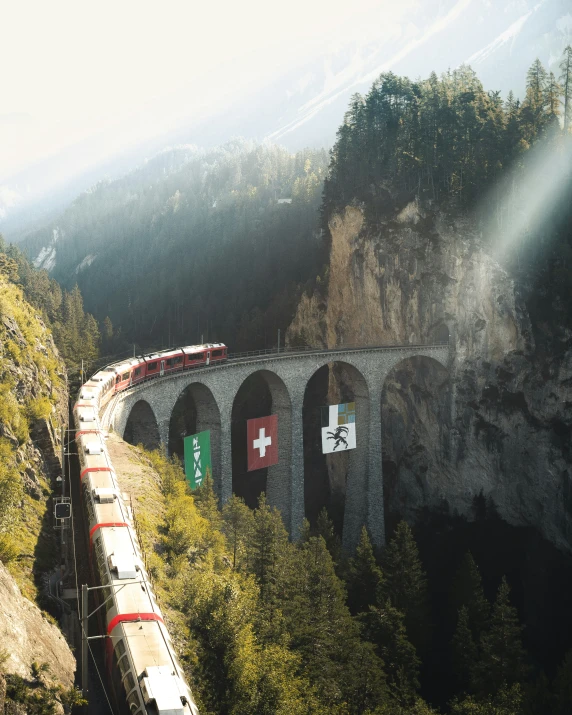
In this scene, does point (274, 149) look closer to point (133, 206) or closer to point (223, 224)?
point (223, 224)

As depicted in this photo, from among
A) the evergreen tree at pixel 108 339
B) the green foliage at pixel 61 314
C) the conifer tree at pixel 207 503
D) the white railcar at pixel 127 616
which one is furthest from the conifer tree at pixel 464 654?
the evergreen tree at pixel 108 339

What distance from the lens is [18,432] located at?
94.4 feet

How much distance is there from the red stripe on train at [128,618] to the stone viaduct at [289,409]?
20783mm

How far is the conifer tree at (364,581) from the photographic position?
4306cm

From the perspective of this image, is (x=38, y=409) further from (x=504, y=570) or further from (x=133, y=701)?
(x=504, y=570)

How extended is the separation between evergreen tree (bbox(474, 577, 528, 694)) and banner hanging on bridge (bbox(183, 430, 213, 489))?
19248mm

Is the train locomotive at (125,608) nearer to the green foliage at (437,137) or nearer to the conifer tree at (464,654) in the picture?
the conifer tree at (464,654)

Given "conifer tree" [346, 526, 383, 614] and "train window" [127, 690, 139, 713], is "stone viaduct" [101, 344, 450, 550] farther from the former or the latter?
"train window" [127, 690, 139, 713]

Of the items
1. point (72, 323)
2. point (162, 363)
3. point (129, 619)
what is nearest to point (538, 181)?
point (162, 363)

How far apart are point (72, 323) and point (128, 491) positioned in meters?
64.9

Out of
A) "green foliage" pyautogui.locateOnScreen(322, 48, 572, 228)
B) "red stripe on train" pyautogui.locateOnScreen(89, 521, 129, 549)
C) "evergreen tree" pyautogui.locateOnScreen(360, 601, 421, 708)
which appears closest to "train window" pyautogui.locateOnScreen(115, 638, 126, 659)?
"red stripe on train" pyautogui.locateOnScreen(89, 521, 129, 549)

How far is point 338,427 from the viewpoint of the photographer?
2117 inches

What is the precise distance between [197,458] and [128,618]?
26.7 meters

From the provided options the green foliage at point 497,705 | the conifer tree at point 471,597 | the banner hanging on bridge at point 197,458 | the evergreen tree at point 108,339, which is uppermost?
the evergreen tree at point 108,339
